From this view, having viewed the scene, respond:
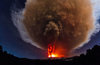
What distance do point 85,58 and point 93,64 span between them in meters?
2.64

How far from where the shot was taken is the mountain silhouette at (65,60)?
32.0m

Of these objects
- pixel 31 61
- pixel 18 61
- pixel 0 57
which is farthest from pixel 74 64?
pixel 0 57

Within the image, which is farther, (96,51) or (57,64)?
(57,64)

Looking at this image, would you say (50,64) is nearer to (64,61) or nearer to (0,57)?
(64,61)

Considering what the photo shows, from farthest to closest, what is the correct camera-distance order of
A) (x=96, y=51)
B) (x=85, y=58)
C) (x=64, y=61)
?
(x=64, y=61) → (x=85, y=58) → (x=96, y=51)

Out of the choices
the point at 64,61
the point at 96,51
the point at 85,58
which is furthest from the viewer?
the point at 64,61

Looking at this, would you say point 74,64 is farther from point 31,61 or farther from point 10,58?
point 10,58

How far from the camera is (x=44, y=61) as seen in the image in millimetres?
37938

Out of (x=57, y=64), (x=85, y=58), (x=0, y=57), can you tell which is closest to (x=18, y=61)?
(x=0, y=57)

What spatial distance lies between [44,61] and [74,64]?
29.6 feet

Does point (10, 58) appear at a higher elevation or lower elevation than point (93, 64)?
higher

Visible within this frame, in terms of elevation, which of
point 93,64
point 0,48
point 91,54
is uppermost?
point 0,48

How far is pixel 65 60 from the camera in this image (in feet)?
120

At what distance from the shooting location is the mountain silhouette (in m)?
32.0
